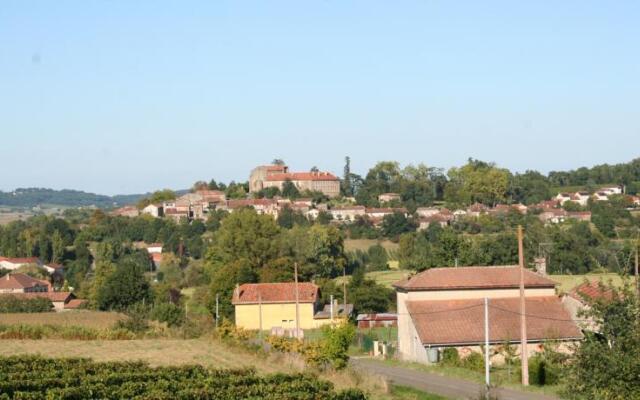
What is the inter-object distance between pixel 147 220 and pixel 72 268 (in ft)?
116

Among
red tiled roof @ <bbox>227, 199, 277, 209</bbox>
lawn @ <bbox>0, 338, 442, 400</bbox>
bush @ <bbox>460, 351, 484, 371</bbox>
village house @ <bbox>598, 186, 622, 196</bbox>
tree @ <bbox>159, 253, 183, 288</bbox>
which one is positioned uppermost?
village house @ <bbox>598, 186, 622, 196</bbox>

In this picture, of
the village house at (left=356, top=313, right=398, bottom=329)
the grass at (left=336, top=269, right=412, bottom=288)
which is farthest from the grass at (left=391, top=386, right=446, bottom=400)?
the grass at (left=336, top=269, right=412, bottom=288)

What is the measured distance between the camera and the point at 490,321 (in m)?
35.6

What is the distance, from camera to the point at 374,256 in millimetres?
98250

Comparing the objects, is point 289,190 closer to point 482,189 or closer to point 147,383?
point 482,189

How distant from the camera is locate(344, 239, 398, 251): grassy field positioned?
11156 cm

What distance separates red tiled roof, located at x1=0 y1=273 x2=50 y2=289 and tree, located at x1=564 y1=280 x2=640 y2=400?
74.2 meters

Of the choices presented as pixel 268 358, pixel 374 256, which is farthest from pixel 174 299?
pixel 268 358

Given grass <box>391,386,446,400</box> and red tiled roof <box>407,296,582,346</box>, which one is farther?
red tiled roof <box>407,296,582,346</box>

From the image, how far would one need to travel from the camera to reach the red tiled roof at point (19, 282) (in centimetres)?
8369

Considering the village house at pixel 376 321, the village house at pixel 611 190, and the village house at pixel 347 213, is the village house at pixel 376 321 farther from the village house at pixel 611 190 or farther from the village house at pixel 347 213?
the village house at pixel 611 190

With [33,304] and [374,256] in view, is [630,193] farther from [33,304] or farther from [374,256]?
[33,304]

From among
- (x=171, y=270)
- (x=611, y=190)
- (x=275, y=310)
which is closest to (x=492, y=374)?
(x=275, y=310)

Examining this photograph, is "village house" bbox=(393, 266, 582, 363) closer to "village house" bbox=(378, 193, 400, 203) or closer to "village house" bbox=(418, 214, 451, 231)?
"village house" bbox=(418, 214, 451, 231)
